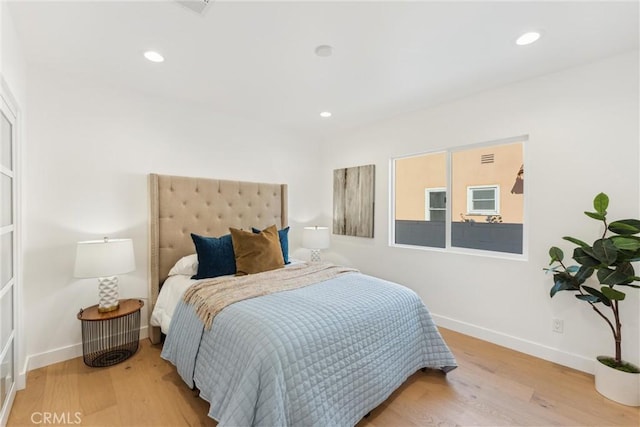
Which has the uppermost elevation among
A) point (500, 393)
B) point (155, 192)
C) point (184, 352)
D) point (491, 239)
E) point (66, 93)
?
point (66, 93)

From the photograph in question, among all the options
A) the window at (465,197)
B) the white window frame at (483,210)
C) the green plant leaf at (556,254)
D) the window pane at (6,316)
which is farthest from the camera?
the white window frame at (483,210)

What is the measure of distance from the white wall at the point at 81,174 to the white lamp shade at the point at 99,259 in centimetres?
36

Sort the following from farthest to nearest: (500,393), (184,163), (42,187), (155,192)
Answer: (184,163) → (155,192) → (42,187) → (500,393)

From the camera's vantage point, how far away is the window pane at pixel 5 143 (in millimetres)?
1711

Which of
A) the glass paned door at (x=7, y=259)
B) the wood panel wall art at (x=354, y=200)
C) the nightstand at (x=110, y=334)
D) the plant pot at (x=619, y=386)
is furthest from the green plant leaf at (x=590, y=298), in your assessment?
the glass paned door at (x=7, y=259)

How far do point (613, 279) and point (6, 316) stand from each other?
12.5 feet

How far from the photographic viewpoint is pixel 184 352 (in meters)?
1.87

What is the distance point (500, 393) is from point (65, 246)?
137 inches

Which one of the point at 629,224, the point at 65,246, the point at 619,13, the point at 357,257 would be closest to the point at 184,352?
the point at 65,246

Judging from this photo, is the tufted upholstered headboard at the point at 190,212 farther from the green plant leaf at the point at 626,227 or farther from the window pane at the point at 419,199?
the green plant leaf at the point at 626,227

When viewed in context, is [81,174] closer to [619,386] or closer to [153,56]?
[153,56]

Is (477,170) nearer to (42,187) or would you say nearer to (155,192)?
(155,192)

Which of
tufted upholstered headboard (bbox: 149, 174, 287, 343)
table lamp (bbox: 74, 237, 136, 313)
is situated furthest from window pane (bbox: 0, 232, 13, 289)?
tufted upholstered headboard (bbox: 149, 174, 287, 343)

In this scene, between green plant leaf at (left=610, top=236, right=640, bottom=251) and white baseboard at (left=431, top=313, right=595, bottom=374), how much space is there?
103 centimetres
